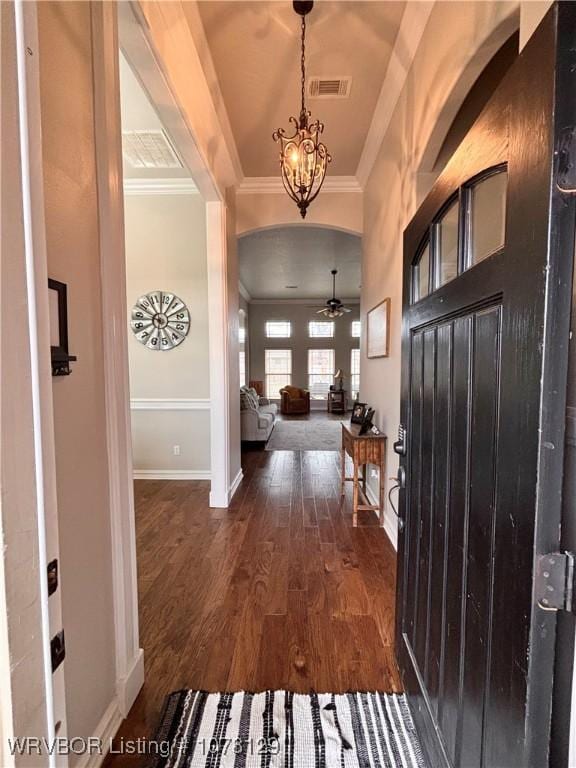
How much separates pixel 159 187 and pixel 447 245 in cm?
396

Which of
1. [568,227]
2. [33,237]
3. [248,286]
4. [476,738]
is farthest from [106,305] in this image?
[248,286]

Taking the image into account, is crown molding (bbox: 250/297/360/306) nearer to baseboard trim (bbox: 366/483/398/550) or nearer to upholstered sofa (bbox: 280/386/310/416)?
upholstered sofa (bbox: 280/386/310/416)

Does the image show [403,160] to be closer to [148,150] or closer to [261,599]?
[148,150]

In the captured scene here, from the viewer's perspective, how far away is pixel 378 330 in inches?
131

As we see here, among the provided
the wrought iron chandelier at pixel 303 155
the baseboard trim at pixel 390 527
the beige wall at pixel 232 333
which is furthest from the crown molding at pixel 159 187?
the baseboard trim at pixel 390 527

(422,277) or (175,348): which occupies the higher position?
(422,277)

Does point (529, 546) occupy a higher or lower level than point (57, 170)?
lower

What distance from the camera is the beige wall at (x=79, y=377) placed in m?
1.04

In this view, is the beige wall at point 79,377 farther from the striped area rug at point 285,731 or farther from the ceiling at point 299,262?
the ceiling at point 299,262

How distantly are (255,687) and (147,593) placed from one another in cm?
97

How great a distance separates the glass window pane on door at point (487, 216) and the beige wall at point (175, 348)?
362cm

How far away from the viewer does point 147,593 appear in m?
2.19

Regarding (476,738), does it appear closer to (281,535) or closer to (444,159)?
(281,535)

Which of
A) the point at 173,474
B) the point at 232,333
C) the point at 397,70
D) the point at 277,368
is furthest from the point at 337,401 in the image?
the point at 397,70
